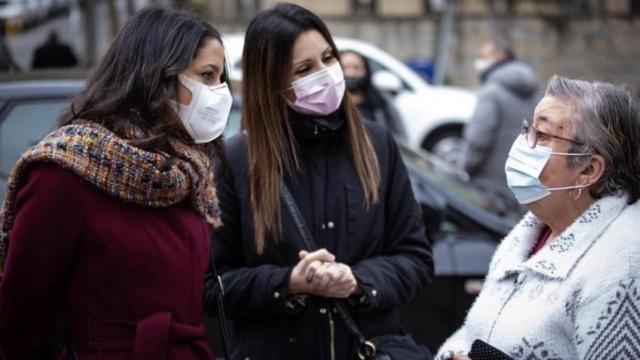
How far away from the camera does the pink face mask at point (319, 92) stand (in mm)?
3279

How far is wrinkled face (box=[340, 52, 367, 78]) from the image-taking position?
21.0 feet

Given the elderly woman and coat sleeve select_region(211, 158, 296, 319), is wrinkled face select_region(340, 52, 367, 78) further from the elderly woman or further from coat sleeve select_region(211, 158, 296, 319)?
the elderly woman

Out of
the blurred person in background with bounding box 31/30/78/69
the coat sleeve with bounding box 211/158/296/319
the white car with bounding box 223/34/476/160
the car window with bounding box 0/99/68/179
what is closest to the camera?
the coat sleeve with bounding box 211/158/296/319

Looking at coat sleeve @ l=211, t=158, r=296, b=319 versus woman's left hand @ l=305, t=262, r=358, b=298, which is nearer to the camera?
woman's left hand @ l=305, t=262, r=358, b=298

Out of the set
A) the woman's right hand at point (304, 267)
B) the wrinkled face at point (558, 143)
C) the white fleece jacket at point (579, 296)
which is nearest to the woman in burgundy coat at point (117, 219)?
the woman's right hand at point (304, 267)

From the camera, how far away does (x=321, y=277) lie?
3.00 meters

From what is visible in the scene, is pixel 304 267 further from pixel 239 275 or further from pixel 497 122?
pixel 497 122

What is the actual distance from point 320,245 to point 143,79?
0.84m

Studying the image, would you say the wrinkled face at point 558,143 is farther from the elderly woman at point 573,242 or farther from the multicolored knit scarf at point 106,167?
the multicolored knit scarf at point 106,167

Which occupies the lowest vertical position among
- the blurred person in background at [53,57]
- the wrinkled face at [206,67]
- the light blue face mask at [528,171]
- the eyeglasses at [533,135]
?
the blurred person in background at [53,57]

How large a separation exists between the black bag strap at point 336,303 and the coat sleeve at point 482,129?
182 inches

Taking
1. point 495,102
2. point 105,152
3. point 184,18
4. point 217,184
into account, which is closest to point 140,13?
point 184,18

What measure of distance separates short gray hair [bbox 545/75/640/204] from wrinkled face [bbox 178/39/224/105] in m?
0.91

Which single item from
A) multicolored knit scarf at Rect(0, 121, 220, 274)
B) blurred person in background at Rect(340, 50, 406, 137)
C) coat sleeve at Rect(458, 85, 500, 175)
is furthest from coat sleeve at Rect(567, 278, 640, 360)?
coat sleeve at Rect(458, 85, 500, 175)
